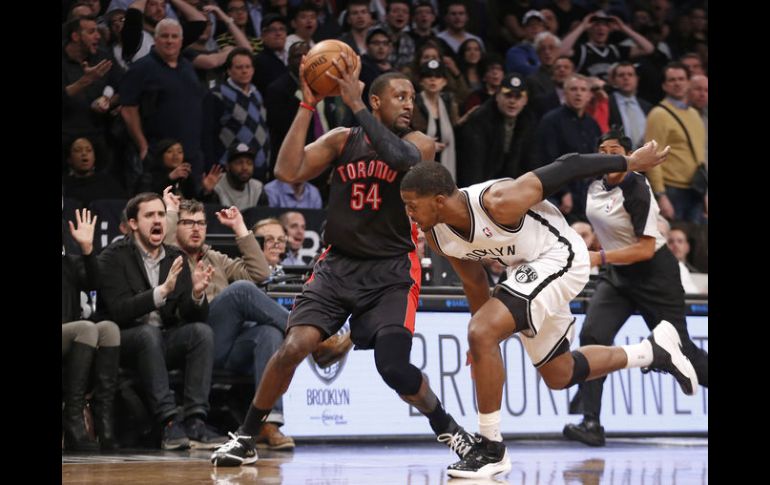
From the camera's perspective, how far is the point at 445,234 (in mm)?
5949

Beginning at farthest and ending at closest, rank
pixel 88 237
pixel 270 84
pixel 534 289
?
pixel 270 84 < pixel 88 237 < pixel 534 289

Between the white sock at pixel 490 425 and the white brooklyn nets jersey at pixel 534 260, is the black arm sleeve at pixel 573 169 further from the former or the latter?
the white sock at pixel 490 425

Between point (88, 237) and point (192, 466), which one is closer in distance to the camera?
point (192, 466)

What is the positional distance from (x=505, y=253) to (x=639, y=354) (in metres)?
1.55

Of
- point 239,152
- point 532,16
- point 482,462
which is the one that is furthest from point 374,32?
point 482,462

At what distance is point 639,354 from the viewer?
7.11 metres

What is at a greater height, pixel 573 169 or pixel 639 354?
pixel 573 169

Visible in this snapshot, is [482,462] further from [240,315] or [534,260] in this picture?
[240,315]

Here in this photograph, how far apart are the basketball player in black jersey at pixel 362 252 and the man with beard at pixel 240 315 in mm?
1819

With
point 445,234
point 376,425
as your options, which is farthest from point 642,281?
point 445,234

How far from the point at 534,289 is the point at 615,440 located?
3.90 meters

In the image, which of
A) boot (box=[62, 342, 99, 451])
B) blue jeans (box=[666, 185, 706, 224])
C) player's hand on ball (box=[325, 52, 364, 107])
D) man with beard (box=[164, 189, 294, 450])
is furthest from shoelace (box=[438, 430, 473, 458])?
blue jeans (box=[666, 185, 706, 224])
